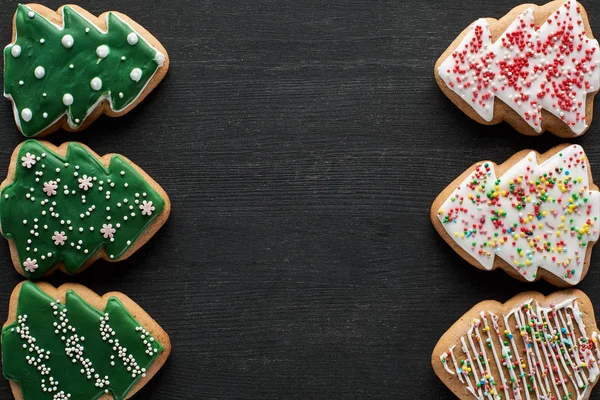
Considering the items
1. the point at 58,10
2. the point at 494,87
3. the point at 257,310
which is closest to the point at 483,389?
the point at 257,310

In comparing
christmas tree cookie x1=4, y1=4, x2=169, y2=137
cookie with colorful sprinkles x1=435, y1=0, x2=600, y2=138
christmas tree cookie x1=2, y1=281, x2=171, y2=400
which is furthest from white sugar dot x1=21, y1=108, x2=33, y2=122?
cookie with colorful sprinkles x1=435, y1=0, x2=600, y2=138

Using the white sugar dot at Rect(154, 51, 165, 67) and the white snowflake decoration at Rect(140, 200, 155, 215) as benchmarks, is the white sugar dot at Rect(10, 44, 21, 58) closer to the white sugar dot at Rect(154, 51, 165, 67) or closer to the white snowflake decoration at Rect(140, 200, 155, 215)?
the white sugar dot at Rect(154, 51, 165, 67)

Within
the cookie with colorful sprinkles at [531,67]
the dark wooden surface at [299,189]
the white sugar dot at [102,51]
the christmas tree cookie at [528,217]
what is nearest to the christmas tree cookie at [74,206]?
the dark wooden surface at [299,189]

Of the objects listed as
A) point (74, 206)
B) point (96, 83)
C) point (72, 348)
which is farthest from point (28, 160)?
point (72, 348)

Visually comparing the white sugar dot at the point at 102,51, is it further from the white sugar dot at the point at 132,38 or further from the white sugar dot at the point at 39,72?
the white sugar dot at the point at 39,72

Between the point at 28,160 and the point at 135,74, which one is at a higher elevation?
the point at 135,74

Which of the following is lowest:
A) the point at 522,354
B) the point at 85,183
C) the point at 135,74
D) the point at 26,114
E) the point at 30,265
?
the point at 522,354

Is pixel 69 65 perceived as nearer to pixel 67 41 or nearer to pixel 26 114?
pixel 67 41
